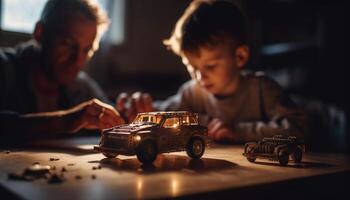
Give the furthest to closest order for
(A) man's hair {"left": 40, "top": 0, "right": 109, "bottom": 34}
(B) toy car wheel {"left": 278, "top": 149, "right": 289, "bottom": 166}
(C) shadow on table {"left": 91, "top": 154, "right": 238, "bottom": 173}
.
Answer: (A) man's hair {"left": 40, "top": 0, "right": 109, "bottom": 34}
(B) toy car wheel {"left": 278, "top": 149, "right": 289, "bottom": 166}
(C) shadow on table {"left": 91, "top": 154, "right": 238, "bottom": 173}

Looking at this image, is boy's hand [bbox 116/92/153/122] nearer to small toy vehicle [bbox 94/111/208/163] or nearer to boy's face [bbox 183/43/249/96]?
boy's face [bbox 183/43/249/96]

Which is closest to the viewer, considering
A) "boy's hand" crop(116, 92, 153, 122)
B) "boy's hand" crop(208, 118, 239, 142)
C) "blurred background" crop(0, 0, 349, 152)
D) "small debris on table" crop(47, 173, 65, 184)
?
"small debris on table" crop(47, 173, 65, 184)

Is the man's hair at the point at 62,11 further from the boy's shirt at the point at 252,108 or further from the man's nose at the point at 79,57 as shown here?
the boy's shirt at the point at 252,108

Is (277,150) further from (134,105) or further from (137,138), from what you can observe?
(134,105)

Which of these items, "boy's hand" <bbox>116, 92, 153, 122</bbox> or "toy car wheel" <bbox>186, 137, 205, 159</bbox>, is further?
"boy's hand" <bbox>116, 92, 153, 122</bbox>

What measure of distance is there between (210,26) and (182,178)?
1225 millimetres

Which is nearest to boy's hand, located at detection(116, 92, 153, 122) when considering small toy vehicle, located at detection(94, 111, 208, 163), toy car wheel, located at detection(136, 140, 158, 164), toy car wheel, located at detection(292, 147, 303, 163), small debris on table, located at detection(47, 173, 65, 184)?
small toy vehicle, located at detection(94, 111, 208, 163)

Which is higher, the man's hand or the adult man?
the adult man

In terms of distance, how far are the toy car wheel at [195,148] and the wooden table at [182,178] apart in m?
0.03

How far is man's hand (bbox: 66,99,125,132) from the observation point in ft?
5.40

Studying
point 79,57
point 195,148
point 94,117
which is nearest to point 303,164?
point 195,148

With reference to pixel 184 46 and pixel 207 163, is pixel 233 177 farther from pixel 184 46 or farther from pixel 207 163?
pixel 184 46

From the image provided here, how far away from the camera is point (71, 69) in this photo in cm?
228

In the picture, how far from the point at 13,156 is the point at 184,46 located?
3.44ft
